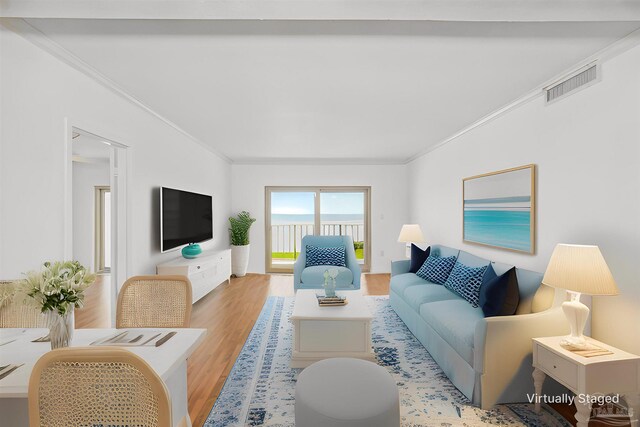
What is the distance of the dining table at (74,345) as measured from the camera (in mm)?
1212

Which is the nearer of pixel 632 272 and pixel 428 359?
pixel 632 272

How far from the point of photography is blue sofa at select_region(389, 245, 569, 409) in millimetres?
2107

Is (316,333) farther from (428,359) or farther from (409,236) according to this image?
(409,236)

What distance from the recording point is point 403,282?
3969 mm

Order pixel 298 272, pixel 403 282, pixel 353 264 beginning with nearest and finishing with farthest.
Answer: pixel 403 282 < pixel 298 272 < pixel 353 264

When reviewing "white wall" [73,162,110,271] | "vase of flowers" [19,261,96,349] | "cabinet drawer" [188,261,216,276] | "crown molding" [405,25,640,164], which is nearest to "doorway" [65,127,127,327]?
"white wall" [73,162,110,271]

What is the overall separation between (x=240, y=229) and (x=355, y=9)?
5.42 metres

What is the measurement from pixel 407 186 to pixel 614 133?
15.7 feet

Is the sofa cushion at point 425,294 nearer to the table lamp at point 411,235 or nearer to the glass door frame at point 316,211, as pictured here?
the table lamp at point 411,235

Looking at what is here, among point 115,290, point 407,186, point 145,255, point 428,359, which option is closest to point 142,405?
point 428,359

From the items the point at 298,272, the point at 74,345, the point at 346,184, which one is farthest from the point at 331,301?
the point at 346,184

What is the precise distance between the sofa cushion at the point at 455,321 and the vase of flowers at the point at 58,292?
7.85 feet

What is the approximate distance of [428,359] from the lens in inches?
113

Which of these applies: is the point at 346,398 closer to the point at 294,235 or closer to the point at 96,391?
the point at 96,391
